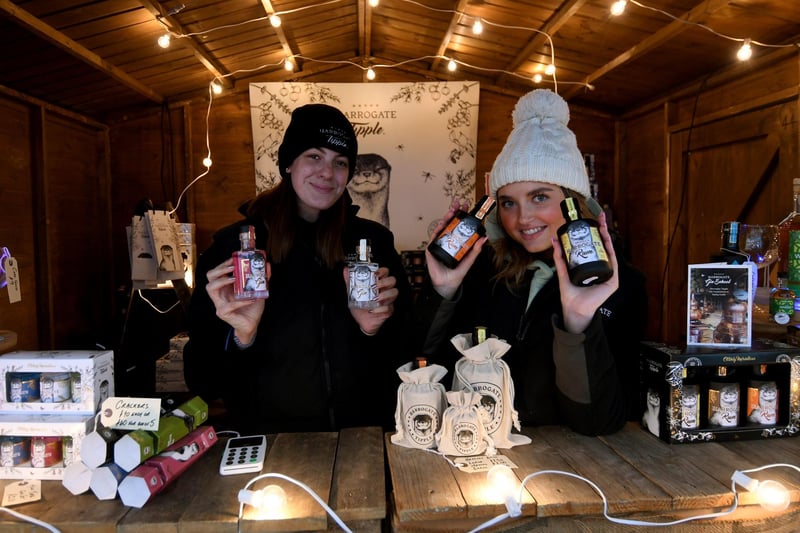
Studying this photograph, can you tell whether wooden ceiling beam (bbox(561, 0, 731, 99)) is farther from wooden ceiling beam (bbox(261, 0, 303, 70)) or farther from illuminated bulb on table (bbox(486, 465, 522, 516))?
illuminated bulb on table (bbox(486, 465, 522, 516))

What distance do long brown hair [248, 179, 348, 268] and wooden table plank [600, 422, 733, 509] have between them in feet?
3.02

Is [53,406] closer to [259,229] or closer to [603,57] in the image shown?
[259,229]

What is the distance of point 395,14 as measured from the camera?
125 inches

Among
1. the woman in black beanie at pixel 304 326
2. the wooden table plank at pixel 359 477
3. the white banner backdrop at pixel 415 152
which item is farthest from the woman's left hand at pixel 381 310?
the white banner backdrop at pixel 415 152

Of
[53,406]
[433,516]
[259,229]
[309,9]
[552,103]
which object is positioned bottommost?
[433,516]

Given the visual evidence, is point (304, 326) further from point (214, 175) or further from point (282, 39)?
point (214, 175)

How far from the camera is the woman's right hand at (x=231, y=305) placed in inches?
48.6

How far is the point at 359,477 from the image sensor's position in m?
0.98

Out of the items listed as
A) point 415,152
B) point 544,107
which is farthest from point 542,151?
point 415,152

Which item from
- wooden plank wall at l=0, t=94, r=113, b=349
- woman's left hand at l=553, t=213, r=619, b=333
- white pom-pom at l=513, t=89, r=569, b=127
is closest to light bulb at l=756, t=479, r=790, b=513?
woman's left hand at l=553, t=213, r=619, b=333

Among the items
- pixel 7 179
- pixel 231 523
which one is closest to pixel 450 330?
pixel 231 523

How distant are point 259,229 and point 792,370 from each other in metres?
1.44

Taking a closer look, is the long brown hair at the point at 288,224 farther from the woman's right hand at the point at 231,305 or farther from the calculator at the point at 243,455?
the calculator at the point at 243,455

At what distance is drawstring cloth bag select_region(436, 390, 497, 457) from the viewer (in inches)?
40.9
